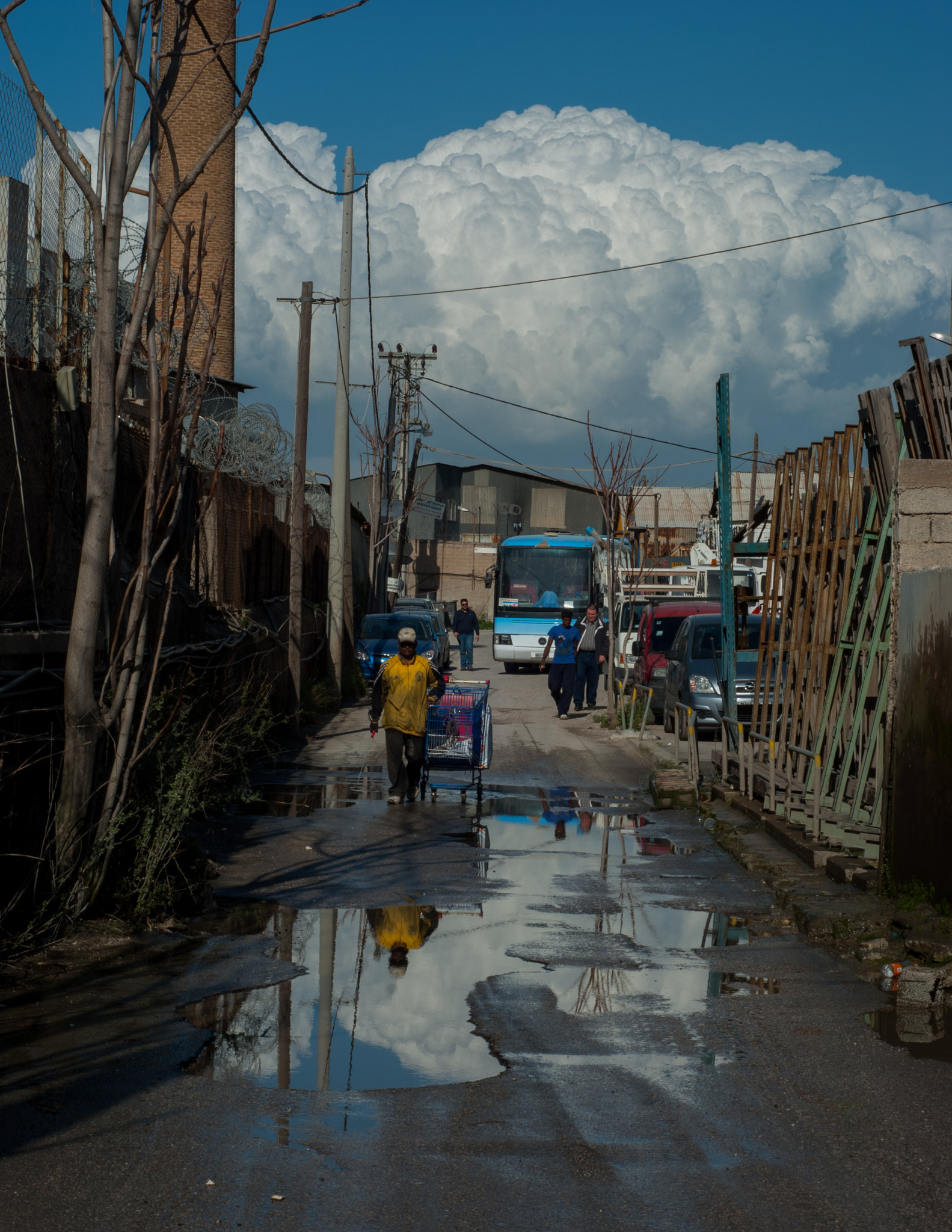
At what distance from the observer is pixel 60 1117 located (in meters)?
4.34

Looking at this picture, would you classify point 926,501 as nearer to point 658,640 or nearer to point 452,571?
point 658,640

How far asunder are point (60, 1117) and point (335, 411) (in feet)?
69.7

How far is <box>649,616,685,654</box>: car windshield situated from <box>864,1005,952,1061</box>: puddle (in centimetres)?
1670

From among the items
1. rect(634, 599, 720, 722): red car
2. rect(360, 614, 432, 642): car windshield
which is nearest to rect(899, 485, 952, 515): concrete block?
rect(634, 599, 720, 722): red car

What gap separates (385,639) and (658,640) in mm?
6886

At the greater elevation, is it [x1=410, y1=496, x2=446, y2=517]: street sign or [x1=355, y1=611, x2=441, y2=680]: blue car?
[x1=410, y1=496, x2=446, y2=517]: street sign

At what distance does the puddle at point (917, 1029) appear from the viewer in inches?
Answer: 207

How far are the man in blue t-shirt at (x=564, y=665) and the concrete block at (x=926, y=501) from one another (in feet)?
43.9

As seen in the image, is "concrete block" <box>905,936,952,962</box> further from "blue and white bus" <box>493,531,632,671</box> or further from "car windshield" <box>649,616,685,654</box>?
"blue and white bus" <box>493,531,632,671</box>

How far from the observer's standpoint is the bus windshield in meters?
33.8

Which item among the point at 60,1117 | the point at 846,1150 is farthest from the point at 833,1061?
the point at 60,1117

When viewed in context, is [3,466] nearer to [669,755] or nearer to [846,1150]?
[846,1150]

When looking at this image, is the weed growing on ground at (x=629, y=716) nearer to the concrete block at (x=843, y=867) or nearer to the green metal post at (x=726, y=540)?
the green metal post at (x=726, y=540)

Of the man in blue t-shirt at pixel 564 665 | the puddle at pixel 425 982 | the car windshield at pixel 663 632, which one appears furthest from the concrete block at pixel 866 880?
the car windshield at pixel 663 632
